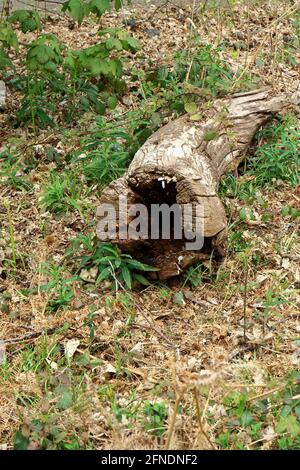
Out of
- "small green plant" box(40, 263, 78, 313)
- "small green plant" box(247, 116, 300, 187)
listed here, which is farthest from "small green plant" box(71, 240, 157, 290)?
"small green plant" box(247, 116, 300, 187)

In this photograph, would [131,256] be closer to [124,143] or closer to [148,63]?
[124,143]

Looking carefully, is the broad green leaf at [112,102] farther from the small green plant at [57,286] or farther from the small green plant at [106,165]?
the small green plant at [57,286]

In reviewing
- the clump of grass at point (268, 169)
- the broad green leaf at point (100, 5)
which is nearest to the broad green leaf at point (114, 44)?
the broad green leaf at point (100, 5)

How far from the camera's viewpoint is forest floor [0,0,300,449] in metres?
3.09

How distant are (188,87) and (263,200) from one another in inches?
36.0

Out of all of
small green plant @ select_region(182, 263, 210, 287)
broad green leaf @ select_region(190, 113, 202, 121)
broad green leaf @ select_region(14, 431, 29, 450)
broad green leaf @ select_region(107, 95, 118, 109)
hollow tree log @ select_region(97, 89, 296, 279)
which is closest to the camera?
broad green leaf @ select_region(14, 431, 29, 450)

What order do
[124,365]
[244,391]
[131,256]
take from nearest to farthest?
[244,391]
[124,365]
[131,256]

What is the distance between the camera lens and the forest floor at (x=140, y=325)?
309 cm

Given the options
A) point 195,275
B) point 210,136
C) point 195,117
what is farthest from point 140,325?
point 195,117

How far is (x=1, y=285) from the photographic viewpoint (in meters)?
4.11

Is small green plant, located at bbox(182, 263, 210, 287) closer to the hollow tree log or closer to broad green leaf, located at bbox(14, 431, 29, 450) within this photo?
the hollow tree log

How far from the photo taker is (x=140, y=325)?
3.82m

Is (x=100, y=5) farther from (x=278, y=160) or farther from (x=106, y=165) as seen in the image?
(x=278, y=160)
